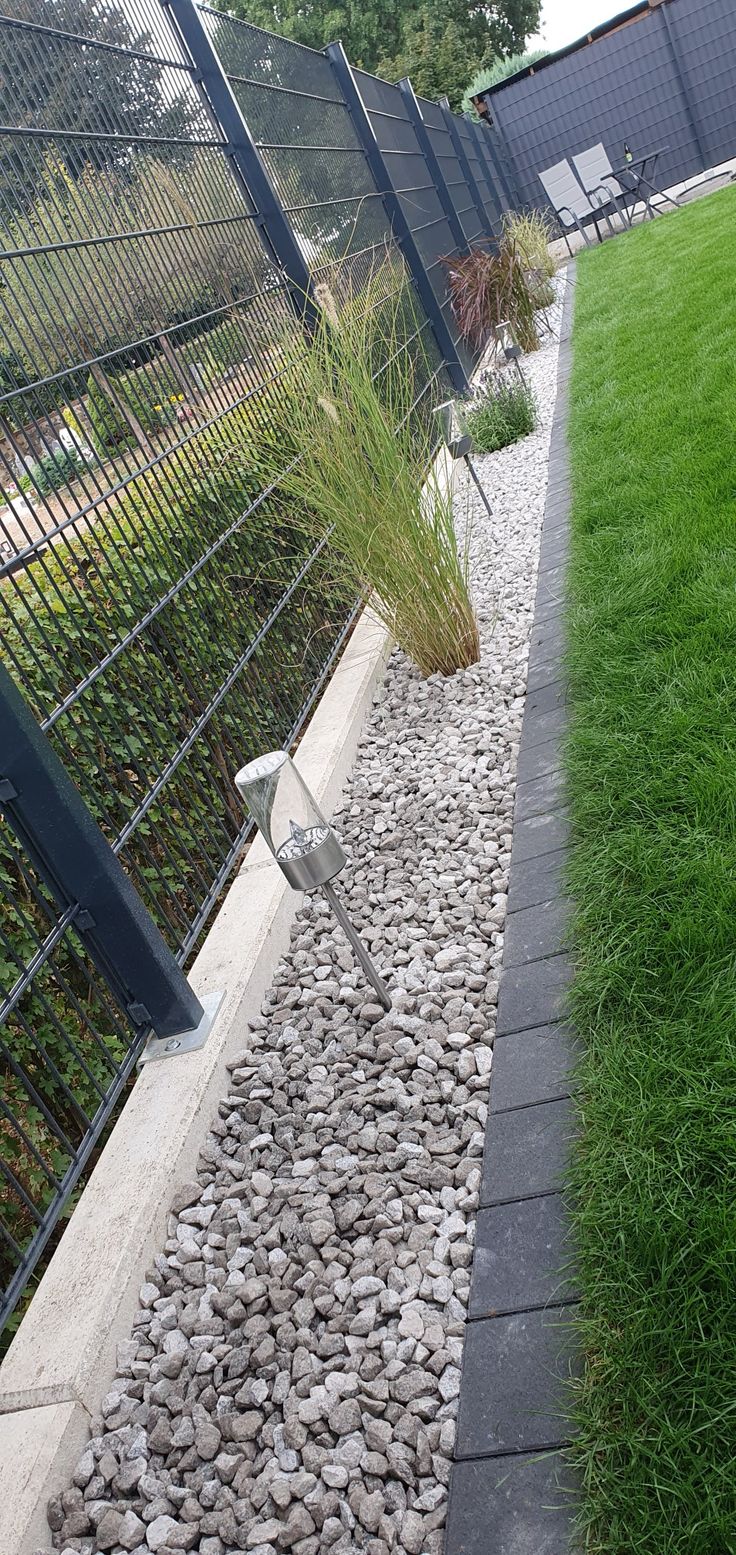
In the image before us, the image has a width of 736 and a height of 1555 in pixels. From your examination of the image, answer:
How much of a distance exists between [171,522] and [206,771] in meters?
0.72

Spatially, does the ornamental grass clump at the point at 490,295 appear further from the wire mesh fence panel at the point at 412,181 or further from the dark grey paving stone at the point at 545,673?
the dark grey paving stone at the point at 545,673

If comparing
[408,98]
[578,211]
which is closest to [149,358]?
[408,98]

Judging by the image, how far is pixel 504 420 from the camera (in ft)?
22.4

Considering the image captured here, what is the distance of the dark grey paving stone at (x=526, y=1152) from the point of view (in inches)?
69.6

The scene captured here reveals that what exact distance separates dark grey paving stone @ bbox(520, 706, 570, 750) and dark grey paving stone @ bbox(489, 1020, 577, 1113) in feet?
3.85

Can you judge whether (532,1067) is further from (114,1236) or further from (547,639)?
(547,639)

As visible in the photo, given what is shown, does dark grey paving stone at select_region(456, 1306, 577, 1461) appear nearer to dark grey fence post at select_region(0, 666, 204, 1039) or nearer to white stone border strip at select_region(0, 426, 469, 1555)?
white stone border strip at select_region(0, 426, 469, 1555)

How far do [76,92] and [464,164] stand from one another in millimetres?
10137

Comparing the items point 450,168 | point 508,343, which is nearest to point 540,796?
point 508,343

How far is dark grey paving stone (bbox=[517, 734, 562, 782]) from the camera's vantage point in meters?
2.94

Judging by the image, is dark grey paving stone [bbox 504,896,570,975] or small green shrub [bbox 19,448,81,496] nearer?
dark grey paving stone [bbox 504,896,570,975]

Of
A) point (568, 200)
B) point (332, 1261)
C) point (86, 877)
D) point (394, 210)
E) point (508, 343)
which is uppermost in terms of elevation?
point (394, 210)

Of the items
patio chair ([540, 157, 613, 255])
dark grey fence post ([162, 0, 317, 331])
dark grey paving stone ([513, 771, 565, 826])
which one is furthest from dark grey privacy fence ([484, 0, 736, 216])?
dark grey paving stone ([513, 771, 565, 826])

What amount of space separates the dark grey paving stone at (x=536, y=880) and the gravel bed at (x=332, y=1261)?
2.1 inches
